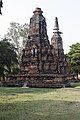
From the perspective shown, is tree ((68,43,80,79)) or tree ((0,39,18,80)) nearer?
tree ((0,39,18,80))

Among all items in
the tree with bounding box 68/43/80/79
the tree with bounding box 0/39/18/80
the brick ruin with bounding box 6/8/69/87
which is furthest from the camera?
the tree with bounding box 68/43/80/79

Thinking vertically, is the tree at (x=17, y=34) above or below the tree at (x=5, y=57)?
above

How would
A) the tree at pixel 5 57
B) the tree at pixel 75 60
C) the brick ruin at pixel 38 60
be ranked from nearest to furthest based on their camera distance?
the tree at pixel 5 57, the brick ruin at pixel 38 60, the tree at pixel 75 60

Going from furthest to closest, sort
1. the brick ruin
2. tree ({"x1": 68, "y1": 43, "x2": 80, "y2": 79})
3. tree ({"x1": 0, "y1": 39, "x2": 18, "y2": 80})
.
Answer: tree ({"x1": 68, "y1": 43, "x2": 80, "y2": 79})
the brick ruin
tree ({"x1": 0, "y1": 39, "x2": 18, "y2": 80})

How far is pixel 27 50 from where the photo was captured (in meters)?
33.5

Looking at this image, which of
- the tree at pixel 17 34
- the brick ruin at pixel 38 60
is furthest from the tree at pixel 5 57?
the tree at pixel 17 34

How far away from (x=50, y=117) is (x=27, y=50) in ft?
80.3

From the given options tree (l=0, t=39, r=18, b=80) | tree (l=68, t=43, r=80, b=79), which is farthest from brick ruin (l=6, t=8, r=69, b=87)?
tree (l=68, t=43, r=80, b=79)

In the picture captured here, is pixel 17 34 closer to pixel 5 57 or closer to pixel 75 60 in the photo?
pixel 75 60

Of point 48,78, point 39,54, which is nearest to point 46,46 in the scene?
point 39,54

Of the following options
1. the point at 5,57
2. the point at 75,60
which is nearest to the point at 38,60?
the point at 5,57

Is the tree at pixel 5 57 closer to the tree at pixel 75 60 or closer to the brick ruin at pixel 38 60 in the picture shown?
the brick ruin at pixel 38 60

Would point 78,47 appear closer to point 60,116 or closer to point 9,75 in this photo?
point 9,75

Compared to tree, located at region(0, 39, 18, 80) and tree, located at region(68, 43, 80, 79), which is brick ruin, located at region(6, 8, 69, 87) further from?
tree, located at region(68, 43, 80, 79)
